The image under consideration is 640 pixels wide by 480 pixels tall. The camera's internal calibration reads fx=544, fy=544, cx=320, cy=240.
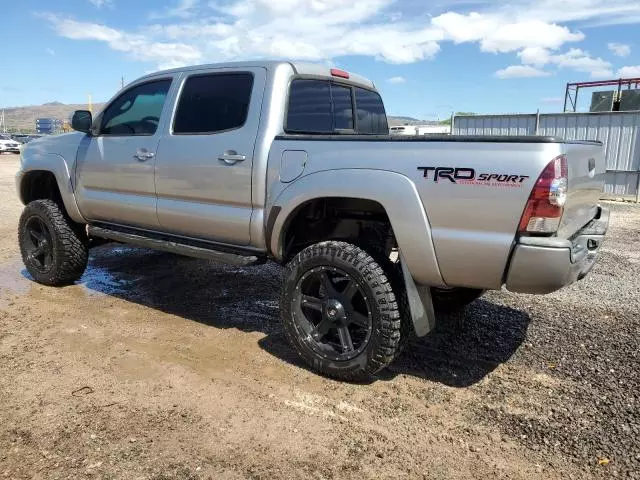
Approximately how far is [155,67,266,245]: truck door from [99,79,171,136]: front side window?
0.27 meters

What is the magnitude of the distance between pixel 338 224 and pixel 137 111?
218 centimetres

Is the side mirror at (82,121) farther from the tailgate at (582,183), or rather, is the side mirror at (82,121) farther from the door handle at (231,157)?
the tailgate at (582,183)

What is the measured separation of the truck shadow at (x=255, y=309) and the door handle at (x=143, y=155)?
139 cm

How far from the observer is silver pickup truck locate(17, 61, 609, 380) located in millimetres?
2875

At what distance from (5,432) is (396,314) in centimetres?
224

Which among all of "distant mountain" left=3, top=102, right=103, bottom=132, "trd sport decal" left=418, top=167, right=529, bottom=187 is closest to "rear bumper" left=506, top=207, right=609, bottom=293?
"trd sport decal" left=418, top=167, right=529, bottom=187

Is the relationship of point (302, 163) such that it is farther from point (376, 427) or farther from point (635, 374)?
point (635, 374)

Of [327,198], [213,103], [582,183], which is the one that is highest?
[213,103]

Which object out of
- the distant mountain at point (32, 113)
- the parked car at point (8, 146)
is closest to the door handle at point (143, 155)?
the parked car at point (8, 146)

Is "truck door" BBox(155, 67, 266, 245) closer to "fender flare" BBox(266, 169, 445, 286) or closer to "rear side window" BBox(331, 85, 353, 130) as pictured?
"fender flare" BBox(266, 169, 445, 286)

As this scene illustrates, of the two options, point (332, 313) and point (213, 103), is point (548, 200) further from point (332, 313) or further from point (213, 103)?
point (213, 103)

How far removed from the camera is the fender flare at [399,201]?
3102mm

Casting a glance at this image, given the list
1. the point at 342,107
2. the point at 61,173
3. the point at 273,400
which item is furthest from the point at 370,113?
the point at 61,173

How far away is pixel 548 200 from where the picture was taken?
2.75m
